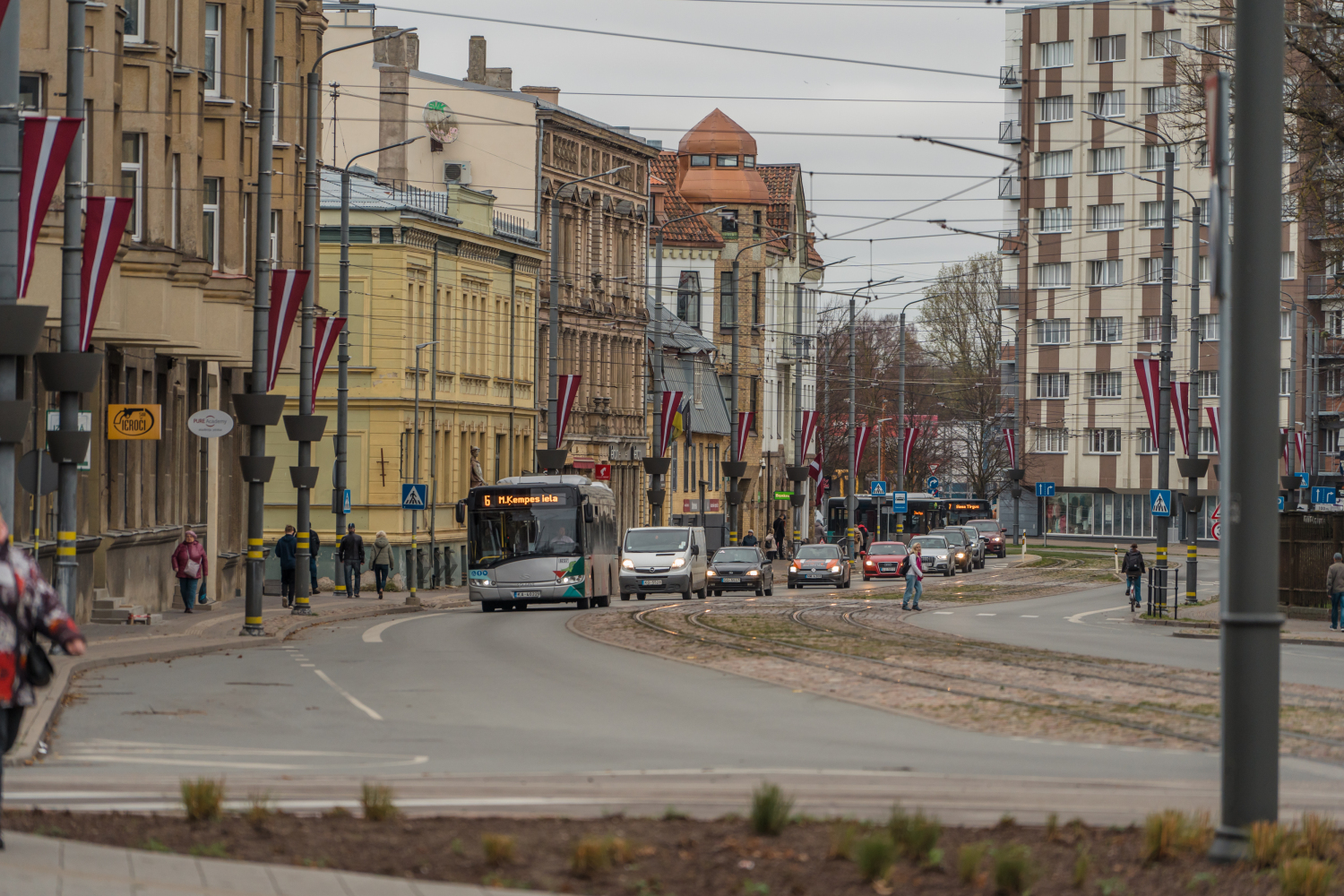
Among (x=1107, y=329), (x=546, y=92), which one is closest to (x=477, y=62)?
(x=546, y=92)

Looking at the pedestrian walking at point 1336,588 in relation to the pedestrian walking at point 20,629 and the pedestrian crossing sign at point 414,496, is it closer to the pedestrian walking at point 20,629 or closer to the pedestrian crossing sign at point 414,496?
the pedestrian crossing sign at point 414,496

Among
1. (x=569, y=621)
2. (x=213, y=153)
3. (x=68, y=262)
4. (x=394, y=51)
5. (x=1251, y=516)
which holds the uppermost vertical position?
(x=394, y=51)

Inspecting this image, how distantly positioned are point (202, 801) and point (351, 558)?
131ft

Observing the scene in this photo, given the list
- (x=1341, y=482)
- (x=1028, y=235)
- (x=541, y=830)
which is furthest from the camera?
(x=1028, y=235)

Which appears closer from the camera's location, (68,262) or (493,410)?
(68,262)

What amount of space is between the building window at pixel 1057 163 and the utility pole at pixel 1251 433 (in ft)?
327

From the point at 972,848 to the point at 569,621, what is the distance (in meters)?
27.0

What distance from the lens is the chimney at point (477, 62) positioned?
3290 inches

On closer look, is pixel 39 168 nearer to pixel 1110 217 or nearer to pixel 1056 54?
pixel 1110 217

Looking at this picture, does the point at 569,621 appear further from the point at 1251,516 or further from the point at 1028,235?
the point at 1028,235

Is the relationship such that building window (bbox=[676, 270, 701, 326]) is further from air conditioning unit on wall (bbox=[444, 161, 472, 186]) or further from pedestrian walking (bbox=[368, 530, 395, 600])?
pedestrian walking (bbox=[368, 530, 395, 600])

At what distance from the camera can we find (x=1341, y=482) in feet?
322

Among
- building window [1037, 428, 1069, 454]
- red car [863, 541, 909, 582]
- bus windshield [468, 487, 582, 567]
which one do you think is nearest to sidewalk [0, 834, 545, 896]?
bus windshield [468, 487, 582, 567]

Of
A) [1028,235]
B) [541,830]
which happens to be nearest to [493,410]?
[1028,235]
